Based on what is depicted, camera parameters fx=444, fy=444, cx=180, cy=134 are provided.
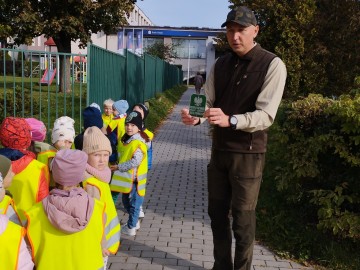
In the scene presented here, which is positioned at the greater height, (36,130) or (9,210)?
(36,130)

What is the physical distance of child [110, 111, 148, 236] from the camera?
14.9 feet

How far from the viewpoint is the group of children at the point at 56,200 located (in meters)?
2.32

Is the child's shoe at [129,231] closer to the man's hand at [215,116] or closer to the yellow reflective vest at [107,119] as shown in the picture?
the yellow reflective vest at [107,119]

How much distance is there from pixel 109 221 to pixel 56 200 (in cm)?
65

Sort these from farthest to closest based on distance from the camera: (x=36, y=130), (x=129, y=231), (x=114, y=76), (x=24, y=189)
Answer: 1. (x=114, y=76)
2. (x=129, y=231)
3. (x=36, y=130)
4. (x=24, y=189)

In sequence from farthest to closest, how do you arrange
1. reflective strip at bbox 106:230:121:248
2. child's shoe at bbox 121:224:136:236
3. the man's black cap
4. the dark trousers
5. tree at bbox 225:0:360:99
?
tree at bbox 225:0:360:99 → child's shoe at bbox 121:224:136:236 → the dark trousers → the man's black cap → reflective strip at bbox 106:230:121:248

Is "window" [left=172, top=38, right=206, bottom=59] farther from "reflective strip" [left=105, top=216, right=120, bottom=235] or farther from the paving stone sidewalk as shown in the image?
"reflective strip" [left=105, top=216, right=120, bottom=235]

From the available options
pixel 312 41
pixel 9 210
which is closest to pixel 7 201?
pixel 9 210

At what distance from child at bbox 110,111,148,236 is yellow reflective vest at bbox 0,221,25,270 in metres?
2.36

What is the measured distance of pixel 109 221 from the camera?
2.92 m

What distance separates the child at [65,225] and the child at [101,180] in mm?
408

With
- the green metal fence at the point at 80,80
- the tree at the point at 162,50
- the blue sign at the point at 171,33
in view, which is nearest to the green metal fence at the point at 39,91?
the green metal fence at the point at 80,80

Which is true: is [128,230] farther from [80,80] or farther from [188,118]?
[80,80]

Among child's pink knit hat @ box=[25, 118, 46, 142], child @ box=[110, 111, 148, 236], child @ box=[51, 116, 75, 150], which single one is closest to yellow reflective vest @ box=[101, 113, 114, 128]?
child @ box=[110, 111, 148, 236]
